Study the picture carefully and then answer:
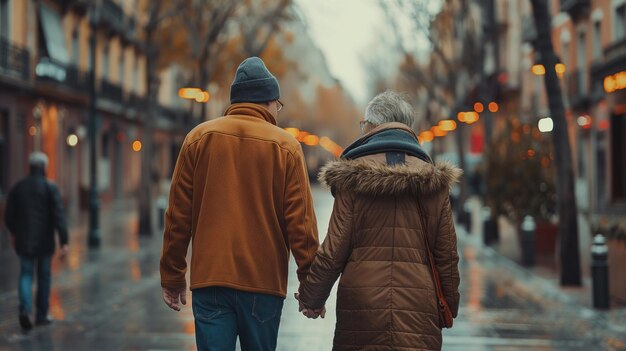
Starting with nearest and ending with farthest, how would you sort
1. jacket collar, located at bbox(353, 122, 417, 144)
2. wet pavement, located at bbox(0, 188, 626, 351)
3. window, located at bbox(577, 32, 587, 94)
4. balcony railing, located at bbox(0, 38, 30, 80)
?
jacket collar, located at bbox(353, 122, 417, 144) → wet pavement, located at bbox(0, 188, 626, 351) → balcony railing, located at bbox(0, 38, 30, 80) → window, located at bbox(577, 32, 587, 94)

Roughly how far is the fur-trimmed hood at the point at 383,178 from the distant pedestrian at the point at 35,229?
6136 millimetres

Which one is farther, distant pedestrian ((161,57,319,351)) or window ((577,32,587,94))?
window ((577,32,587,94))

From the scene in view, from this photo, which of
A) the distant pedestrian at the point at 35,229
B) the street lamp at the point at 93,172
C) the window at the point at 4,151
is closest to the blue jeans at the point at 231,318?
the distant pedestrian at the point at 35,229

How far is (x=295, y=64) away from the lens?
49312 millimetres

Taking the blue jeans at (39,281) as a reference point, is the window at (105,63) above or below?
above

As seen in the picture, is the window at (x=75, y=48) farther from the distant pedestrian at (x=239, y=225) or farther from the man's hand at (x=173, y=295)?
the distant pedestrian at (x=239, y=225)

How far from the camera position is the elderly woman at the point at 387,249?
420cm

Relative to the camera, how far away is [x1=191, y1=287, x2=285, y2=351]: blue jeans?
431 centimetres

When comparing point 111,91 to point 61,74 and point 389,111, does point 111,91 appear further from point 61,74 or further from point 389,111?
point 389,111

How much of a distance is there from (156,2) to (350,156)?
62.5 feet

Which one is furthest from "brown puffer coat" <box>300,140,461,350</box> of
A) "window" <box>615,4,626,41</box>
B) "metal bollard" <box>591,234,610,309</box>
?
"window" <box>615,4,626,41</box>

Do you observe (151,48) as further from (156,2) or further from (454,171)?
(454,171)

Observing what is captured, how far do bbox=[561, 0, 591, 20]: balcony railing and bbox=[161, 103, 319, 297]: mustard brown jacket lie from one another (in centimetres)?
3190

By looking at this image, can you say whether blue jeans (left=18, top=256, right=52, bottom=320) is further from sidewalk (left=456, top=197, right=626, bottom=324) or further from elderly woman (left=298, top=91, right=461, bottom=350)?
elderly woman (left=298, top=91, right=461, bottom=350)
